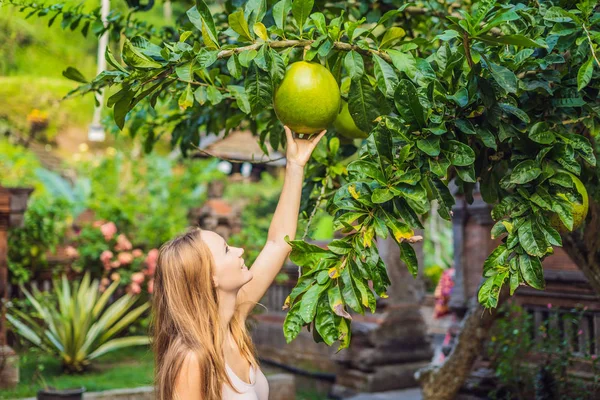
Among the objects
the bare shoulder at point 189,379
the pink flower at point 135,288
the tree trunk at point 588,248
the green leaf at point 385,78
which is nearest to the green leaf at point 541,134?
the green leaf at point 385,78

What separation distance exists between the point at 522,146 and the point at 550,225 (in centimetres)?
23

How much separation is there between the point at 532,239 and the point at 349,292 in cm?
46

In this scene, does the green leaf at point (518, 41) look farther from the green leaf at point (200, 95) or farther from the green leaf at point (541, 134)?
the green leaf at point (200, 95)

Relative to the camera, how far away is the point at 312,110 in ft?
5.87

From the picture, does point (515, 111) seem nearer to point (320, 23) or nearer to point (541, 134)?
point (541, 134)

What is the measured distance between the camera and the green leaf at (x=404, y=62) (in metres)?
1.80

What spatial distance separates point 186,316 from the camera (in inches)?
83.3

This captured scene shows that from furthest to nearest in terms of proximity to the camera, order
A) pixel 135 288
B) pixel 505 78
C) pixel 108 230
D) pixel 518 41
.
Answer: pixel 108 230, pixel 135 288, pixel 505 78, pixel 518 41

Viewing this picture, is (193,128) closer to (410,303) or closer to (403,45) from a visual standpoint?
(403,45)

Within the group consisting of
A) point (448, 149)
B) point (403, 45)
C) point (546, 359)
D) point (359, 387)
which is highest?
Answer: point (403, 45)

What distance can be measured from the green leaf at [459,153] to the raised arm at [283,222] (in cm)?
41

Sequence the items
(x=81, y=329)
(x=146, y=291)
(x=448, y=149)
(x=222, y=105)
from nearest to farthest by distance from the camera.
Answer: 1. (x=448, y=149)
2. (x=222, y=105)
3. (x=81, y=329)
4. (x=146, y=291)

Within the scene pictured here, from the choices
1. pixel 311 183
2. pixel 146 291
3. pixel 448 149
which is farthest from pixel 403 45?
pixel 146 291

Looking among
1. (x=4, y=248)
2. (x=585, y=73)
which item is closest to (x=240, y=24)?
(x=585, y=73)
